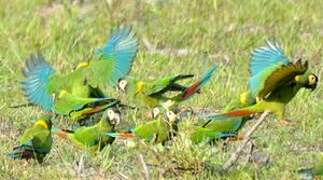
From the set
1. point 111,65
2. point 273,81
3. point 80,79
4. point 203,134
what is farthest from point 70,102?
point 273,81

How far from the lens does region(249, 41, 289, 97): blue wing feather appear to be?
4.95m

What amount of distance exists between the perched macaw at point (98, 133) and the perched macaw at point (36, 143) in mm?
157

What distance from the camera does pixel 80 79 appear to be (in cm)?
600

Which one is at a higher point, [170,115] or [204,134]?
[170,115]

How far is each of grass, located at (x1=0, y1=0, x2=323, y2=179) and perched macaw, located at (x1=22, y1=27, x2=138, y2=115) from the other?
201 millimetres

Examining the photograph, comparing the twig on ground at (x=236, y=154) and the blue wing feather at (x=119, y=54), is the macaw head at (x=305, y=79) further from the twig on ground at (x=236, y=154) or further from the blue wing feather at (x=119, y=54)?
the blue wing feather at (x=119, y=54)

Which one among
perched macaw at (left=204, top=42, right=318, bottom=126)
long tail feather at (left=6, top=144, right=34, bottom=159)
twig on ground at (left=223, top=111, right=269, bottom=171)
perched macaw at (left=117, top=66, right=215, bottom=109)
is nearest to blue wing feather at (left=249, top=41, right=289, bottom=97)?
perched macaw at (left=204, top=42, right=318, bottom=126)

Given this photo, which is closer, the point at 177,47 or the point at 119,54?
the point at 119,54

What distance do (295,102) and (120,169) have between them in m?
1.82

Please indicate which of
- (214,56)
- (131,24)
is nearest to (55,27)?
(131,24)

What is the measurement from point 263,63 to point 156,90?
93 centimetres

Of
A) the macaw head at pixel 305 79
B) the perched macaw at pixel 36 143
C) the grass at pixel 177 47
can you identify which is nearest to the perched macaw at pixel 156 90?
the grass at pixel 177 47

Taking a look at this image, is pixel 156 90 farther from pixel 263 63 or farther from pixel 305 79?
pixel 305 79

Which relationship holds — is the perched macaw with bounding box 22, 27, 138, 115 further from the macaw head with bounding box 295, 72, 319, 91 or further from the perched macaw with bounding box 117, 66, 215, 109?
the macaw head with bounding box 295, 72, 319, 91
